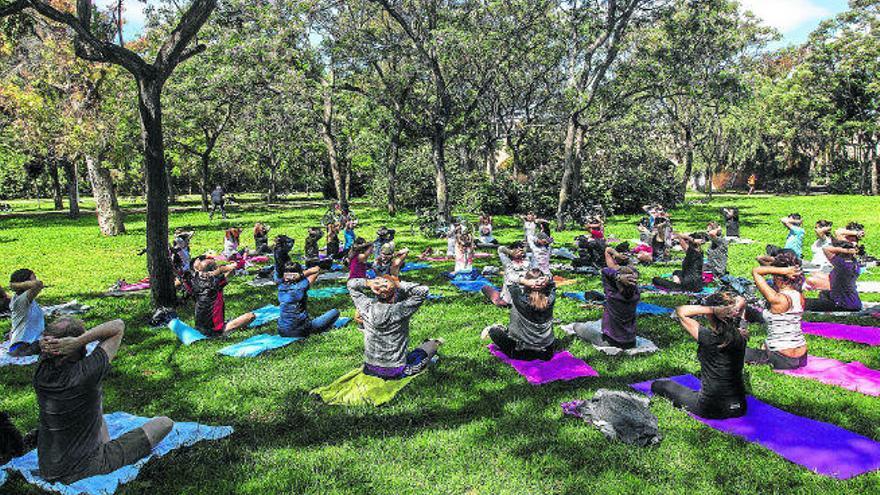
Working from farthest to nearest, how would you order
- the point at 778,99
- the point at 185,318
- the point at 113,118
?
the point at 778,99 → the point at 113,118 → the point at 185,318

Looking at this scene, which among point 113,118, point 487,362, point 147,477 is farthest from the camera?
point 113,118

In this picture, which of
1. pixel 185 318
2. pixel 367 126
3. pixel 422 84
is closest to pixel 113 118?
pixel 367 126

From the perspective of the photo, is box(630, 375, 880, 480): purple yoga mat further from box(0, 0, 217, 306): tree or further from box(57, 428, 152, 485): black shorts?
box(0, 0, 217, 306): tree

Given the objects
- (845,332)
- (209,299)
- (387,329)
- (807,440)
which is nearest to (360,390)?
(387,329)

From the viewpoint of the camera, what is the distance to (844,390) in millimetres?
6215

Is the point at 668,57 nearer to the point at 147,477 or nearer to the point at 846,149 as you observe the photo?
the point at 147,477

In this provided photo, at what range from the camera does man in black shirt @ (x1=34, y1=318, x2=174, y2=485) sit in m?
4.47

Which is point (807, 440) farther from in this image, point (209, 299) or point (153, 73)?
point (153, 73)

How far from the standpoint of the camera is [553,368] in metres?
7.07

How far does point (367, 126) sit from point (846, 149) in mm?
48027

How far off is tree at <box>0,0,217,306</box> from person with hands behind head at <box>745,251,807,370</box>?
10.1 metres

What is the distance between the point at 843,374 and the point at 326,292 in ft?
31.4

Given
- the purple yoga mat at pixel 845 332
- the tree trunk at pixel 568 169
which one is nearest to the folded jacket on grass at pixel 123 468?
the purple yoga mat at pixel 845 332

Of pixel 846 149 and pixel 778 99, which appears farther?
pixel 846 149
